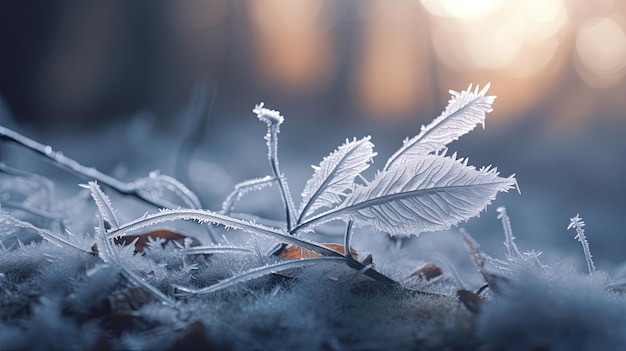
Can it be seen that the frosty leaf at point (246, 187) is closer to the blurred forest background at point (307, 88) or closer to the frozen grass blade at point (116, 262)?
the frozen grass blade at point (116, 262)

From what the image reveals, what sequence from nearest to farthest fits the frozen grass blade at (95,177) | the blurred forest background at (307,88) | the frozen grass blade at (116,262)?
the frozen grass blade at (116,262) < the frozen grass blade at (95,177) < the blurred forest background at (307,88)

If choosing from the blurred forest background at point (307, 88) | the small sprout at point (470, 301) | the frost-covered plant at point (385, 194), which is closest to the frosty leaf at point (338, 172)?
the frost-covered plant at point (385, 194)

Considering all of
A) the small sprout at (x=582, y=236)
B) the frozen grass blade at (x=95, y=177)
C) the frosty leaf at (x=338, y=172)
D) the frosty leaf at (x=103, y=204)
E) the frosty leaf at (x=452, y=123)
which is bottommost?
the small sprout at (x=582, y=236)

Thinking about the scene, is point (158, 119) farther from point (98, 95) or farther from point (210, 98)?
point (210, 98)

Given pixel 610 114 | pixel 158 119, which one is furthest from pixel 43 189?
pixel 610 114

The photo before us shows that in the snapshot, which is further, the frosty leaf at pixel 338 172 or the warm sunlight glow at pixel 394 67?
the warm sunlight glow at pixel 394 67

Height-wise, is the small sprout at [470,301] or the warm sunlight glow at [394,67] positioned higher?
the warm sunlight glow at [394,67]

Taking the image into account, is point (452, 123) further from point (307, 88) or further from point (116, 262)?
point (307, 88)
